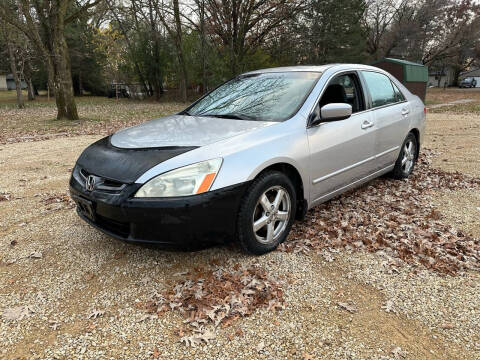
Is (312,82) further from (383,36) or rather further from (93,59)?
(383,36)

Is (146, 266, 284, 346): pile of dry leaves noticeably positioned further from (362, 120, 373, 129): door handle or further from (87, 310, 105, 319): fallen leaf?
(362, 120, 373, 129): door handle

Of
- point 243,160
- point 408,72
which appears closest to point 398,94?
point 243,160

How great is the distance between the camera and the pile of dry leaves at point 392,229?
3.05 metres

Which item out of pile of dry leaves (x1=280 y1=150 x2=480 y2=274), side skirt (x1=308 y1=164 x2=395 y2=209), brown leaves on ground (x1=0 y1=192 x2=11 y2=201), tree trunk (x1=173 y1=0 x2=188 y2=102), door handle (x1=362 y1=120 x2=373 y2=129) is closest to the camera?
pile of dry leaves (x1=280 y1=150 x2=480 y2=274)

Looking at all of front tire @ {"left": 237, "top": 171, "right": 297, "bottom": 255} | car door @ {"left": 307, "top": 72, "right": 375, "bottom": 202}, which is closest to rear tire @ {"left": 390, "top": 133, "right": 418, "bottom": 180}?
car door @ {"left": 307, "top": 72, "right": 375, "bottom": 202}

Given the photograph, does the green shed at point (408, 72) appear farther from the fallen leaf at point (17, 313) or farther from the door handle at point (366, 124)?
the fallen leaf at point (17, 313)

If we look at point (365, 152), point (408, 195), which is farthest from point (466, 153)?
point (365, 152)

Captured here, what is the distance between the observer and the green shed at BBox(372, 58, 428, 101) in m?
15.0

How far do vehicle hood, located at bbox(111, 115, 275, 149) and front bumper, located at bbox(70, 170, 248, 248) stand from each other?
495 millimetres

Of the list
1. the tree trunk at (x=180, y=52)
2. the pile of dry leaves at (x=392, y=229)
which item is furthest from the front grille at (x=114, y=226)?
the tree trunk at (x=180, y=52)

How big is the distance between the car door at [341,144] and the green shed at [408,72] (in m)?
12.5

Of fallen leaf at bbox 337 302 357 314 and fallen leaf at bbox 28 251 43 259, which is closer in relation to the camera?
fallen leaf at bbox 337 302 357 314

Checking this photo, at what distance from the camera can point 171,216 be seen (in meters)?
2.43

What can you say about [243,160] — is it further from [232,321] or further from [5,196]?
[5,196]
